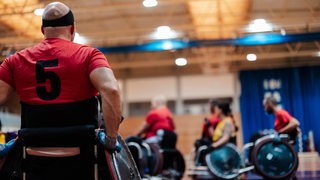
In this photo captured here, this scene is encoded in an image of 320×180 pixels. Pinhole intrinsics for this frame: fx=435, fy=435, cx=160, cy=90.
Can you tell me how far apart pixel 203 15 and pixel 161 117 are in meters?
5.07

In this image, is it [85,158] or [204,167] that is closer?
[85,158]

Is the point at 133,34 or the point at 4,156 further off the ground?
the point at 133,34

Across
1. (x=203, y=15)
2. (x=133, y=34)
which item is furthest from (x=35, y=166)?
(x=133, y=34)

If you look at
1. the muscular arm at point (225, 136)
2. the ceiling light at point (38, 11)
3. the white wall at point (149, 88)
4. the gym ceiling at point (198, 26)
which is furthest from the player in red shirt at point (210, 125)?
Answer: the white wall at point (149, 88)

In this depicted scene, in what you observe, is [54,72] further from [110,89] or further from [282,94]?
[282,94]

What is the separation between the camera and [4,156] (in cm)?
199

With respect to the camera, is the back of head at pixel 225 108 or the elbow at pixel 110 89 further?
the back of head at pixel 225 108

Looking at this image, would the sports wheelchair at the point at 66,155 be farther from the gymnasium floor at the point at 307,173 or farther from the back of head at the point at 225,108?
the back of head at the point at 225,108

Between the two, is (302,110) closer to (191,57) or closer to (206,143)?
(191,57)

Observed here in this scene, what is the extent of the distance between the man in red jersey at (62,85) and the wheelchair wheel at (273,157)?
4208 millimetres

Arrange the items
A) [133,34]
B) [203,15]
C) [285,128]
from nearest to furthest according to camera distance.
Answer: [285,128] < [203,15] < [133,34]

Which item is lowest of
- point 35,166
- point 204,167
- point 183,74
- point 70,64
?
point 204,167

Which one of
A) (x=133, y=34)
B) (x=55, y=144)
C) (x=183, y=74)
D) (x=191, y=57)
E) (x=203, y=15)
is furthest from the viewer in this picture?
(x=183, y=74)

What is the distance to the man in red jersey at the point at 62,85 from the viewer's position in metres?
1.83
